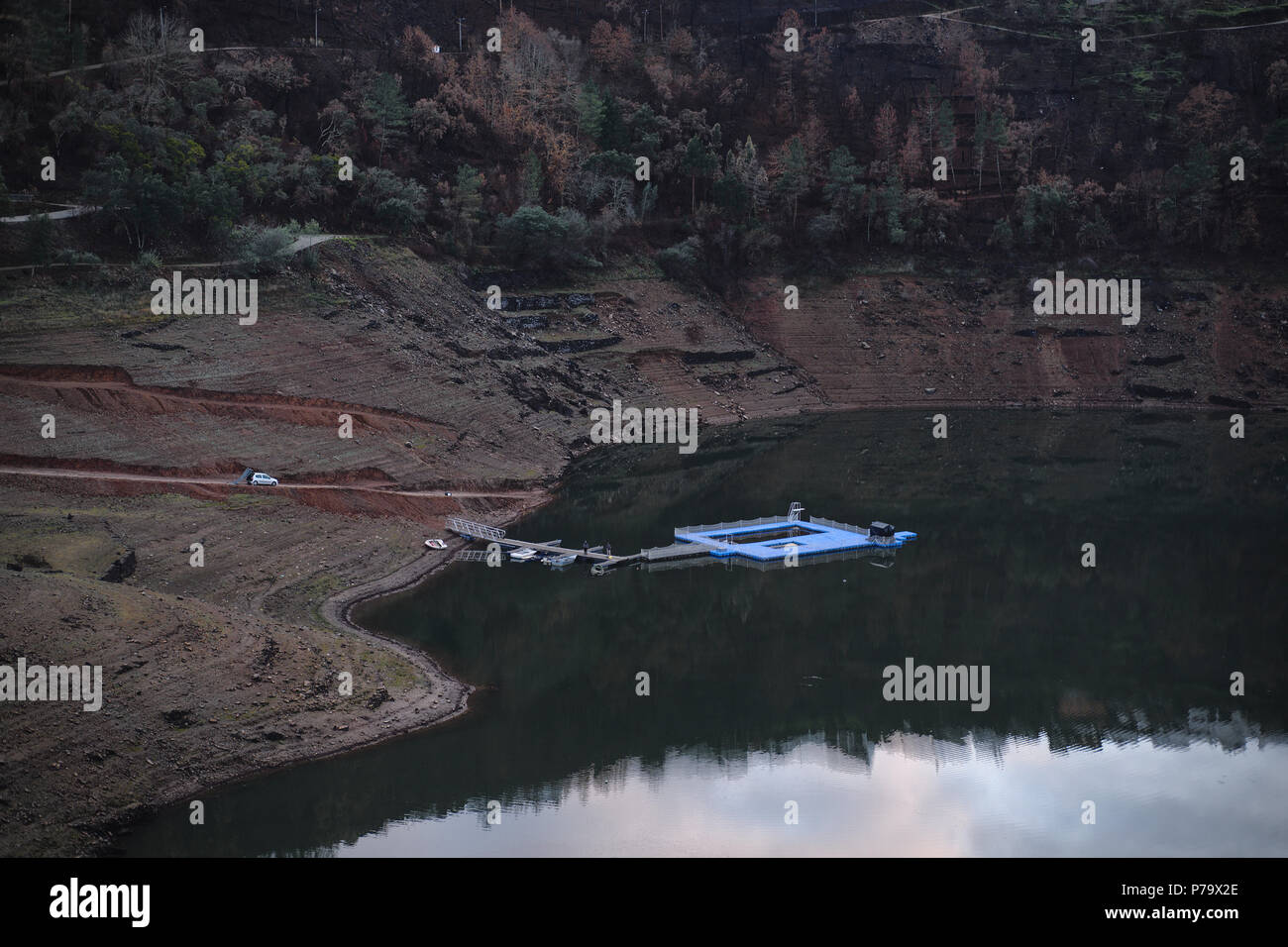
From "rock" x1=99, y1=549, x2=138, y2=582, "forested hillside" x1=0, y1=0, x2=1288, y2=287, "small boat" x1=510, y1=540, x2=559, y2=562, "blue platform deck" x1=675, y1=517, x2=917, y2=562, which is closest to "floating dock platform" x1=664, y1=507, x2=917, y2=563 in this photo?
"blue platform deck" x1=675, y1=517, x2=917, y2=562

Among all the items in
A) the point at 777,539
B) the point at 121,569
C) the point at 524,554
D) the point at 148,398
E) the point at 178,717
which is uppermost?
the point at 148,398

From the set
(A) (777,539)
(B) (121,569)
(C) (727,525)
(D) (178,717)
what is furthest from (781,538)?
(D) (178,717)

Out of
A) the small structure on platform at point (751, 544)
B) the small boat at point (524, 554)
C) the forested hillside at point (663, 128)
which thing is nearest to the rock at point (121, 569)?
the small structure on platform at point (751, 544)

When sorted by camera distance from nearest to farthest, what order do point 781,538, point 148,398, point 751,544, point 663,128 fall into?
1. point 751,544
2. point 148,398
3. point 781,538
4. point 663,128

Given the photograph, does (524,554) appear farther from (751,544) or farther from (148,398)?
(148,398)

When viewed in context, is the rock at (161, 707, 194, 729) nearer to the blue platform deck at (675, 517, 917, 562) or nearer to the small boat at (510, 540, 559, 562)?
the small boat at (510, 540, 559, 562)

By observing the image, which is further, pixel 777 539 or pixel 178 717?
pixel 777 539
